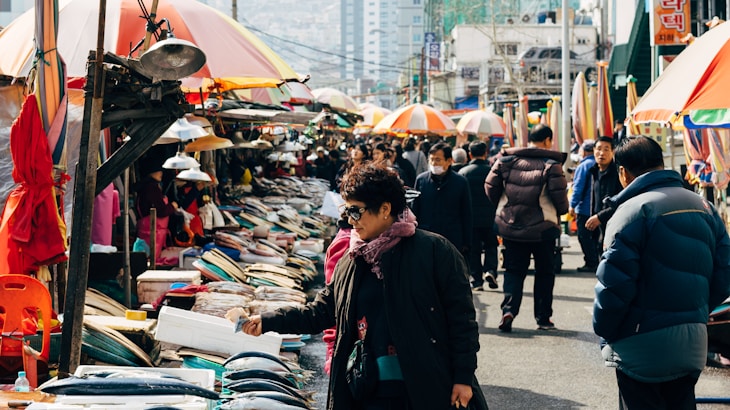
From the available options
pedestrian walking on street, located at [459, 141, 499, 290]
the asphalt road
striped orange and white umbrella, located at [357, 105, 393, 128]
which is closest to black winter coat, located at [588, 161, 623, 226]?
pedestrian walking on street, located at [459, 141, 499, 290]

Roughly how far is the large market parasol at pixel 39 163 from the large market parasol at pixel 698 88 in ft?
13.3

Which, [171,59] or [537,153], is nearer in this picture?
[171,59]

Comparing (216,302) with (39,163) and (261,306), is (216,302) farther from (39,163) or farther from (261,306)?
(39,163)

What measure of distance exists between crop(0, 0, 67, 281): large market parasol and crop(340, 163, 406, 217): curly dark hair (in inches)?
110

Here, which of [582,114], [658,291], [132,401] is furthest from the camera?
[582,114]

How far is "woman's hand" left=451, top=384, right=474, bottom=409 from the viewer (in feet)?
13.5

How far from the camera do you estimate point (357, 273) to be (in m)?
4.29

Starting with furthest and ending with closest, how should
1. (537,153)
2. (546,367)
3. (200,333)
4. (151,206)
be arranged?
(151,206), (537,153), (546,367), (200,333)

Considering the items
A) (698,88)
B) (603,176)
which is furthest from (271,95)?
(698,88)

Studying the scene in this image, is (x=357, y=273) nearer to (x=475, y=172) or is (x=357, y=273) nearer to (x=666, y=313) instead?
(x=666, y=313)

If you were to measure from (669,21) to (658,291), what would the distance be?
1283 centimetres

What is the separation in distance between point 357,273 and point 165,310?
10.0 ft

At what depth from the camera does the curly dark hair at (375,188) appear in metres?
4.28

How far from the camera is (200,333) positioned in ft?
23.2
